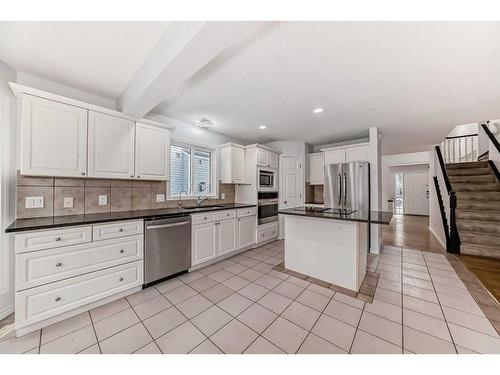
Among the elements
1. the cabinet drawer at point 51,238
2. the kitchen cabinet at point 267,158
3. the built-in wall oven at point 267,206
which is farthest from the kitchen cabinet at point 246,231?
the cabinet drawer at point 51,238

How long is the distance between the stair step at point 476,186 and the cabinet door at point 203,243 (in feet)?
18.1

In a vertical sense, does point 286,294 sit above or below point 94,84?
below

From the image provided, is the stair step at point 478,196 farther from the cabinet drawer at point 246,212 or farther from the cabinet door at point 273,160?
the cabinet drawer at point 246,212

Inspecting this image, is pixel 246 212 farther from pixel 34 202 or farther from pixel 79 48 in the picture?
pixel 79 48

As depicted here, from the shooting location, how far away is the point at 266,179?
429 centimetres

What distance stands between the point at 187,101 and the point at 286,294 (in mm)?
2819

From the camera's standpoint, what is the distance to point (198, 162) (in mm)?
3734

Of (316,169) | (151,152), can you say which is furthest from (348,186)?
(151,152)

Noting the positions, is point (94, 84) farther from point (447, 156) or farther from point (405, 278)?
point (447, 156)

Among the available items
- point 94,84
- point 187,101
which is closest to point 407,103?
point 187,101

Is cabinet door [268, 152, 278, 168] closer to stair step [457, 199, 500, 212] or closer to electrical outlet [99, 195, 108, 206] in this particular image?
electrical outlet [99, 195, 108, 206]

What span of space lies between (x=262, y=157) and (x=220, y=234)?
6.34 feet

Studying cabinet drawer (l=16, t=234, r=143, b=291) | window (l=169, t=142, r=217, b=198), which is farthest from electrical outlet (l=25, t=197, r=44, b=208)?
window (l=169, t=142, r=217, b=198)

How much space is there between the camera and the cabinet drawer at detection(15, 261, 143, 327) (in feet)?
5.12
